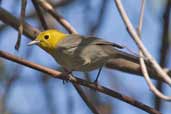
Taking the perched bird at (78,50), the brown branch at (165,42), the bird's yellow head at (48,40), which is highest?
the bird's yellow head at (48,40)

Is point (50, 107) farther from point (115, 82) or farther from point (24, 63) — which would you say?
point (24, 63)

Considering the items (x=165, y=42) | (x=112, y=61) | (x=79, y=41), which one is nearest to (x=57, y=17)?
(x=79, y=41)

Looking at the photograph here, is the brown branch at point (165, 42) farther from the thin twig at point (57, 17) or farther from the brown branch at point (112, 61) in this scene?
the thin twig at point (57, 17)

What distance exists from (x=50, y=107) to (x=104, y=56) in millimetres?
762

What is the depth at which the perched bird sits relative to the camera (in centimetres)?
376

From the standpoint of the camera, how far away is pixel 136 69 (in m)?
3.45

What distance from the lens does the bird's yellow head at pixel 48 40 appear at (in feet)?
12.8

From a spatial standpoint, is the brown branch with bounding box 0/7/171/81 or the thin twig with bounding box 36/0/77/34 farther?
the thin twig with bounding box 36/0/77/34

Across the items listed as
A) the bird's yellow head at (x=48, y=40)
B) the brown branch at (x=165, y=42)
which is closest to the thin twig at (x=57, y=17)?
the bird's yellow head at (x=48, y=40)

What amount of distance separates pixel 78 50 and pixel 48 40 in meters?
0.25

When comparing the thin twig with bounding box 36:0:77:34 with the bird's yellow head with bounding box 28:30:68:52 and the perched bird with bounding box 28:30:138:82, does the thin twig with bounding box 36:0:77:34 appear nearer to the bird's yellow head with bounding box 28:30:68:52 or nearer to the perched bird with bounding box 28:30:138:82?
the perched bird with bounding box 28:30:138:82

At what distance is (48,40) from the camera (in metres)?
4.00

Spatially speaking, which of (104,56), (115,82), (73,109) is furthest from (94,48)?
(115,82)

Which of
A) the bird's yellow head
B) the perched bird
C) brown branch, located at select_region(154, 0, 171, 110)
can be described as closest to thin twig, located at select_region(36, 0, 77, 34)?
the perched bird
